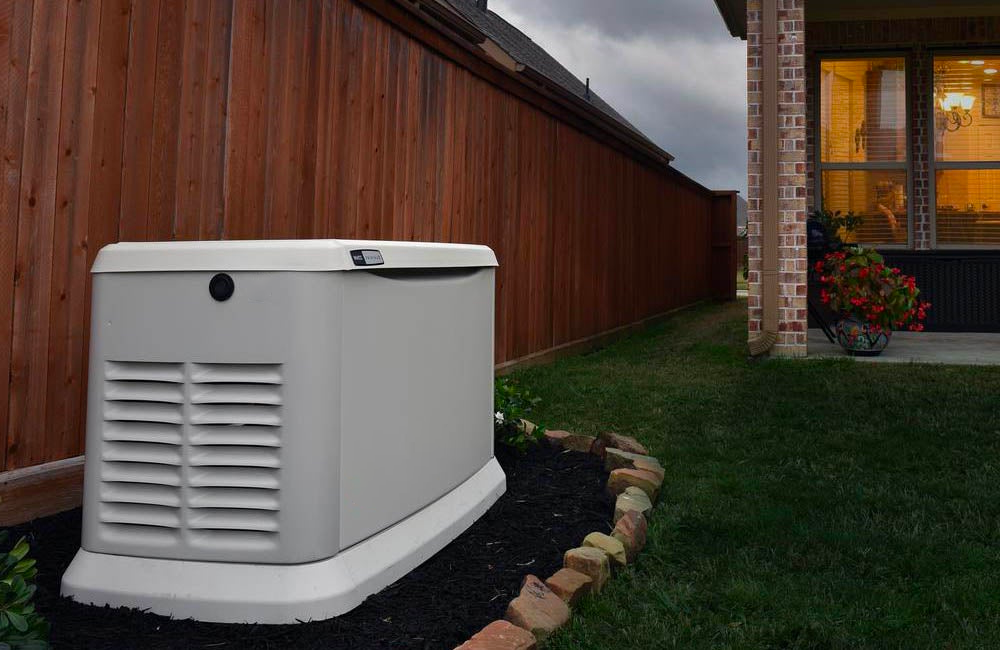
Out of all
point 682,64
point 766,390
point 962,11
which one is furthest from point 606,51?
point 766,390

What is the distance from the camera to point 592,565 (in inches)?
75.9

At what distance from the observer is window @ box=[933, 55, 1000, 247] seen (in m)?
7.62

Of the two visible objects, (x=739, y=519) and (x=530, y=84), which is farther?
(x=530, y=84)

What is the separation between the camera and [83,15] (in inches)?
84.0

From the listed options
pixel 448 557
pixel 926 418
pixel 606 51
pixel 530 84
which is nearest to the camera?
pixel 448 557

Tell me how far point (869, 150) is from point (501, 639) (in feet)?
24.9

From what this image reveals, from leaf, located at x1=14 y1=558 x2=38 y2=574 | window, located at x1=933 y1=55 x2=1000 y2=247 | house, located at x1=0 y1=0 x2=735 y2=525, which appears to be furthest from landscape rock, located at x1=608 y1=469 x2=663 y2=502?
window, located at x1=933 y1=55 x2=1000 y2=247

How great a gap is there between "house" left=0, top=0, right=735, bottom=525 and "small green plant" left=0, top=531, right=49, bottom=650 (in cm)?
70

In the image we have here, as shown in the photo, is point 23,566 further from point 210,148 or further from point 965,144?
point 965,144

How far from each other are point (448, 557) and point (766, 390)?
9.55 feet

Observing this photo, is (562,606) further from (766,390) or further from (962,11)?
(962,11)

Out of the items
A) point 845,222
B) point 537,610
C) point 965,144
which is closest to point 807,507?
point 537,610

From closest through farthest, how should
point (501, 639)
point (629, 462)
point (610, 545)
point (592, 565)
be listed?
point (501, 639), point (592, 565), point (610, 545), point (629, 462)

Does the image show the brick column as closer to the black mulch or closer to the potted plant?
the potted plant
